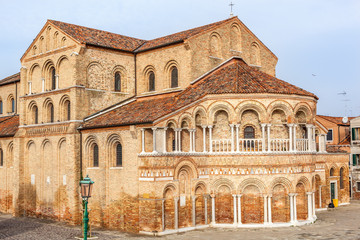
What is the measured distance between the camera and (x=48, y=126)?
31.3m

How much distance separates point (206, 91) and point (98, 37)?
9.74 m

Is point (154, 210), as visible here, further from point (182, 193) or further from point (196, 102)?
point (196, 102)

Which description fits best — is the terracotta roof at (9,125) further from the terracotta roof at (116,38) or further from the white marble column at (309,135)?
the white marble column at (309,135)

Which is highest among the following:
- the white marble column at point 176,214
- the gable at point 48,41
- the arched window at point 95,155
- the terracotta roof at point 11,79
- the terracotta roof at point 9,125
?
the gable at point 48,41

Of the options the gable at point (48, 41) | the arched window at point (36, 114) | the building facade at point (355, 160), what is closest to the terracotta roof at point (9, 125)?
the arched window at point (36, 114)

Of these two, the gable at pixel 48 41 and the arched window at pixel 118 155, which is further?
the gable at pixel 48 41

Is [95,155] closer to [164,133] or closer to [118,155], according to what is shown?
[118,155]

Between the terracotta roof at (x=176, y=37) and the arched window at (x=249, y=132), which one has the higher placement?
the terracotta roof at (x=176, y=37)

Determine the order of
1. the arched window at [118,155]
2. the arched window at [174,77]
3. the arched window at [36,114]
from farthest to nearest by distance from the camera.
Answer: the arched window at [36,114] → the arched window at [174,77] → the arched window at [118,155]

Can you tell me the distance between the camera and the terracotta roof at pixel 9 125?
3500 cm

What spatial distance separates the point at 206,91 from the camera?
26547 millimetres

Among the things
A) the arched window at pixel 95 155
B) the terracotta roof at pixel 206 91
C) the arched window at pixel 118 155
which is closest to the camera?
the terracotta roof at pixel 206 91

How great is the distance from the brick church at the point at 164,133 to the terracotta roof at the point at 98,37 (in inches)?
4.3

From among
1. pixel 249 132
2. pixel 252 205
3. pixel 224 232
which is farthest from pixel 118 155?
pixel 252 205
